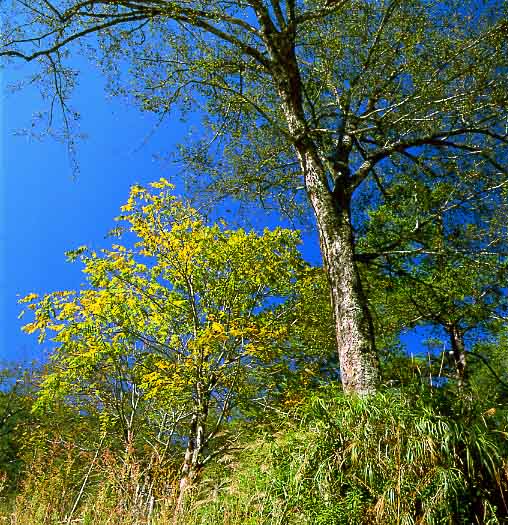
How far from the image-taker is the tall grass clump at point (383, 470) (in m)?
3.42

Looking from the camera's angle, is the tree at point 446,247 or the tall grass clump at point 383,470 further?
the tree at point 446,247

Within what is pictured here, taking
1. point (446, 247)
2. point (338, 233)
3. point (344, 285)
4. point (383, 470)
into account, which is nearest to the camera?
point (383, 470)

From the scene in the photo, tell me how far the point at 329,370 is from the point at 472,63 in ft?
19.0

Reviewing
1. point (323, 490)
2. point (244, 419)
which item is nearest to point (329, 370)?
point (244, 419)

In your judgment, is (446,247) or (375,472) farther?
(446,247)

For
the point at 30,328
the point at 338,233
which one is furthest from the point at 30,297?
the point at 338,233

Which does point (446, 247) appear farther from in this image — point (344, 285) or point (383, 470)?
point (383, 470)

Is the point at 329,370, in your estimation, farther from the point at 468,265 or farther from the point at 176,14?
the point at 176,14

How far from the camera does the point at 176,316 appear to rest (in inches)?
357

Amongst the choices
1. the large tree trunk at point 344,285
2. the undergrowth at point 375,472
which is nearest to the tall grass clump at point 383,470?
the undergrowth at point 375,472

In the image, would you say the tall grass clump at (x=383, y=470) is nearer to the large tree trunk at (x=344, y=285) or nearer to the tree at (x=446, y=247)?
the large tree trunk at (x=344, y=285)

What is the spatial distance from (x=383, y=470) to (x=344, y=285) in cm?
264

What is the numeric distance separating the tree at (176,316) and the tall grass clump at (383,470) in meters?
3.77

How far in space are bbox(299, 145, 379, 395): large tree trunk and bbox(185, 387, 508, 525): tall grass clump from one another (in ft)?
3.82
